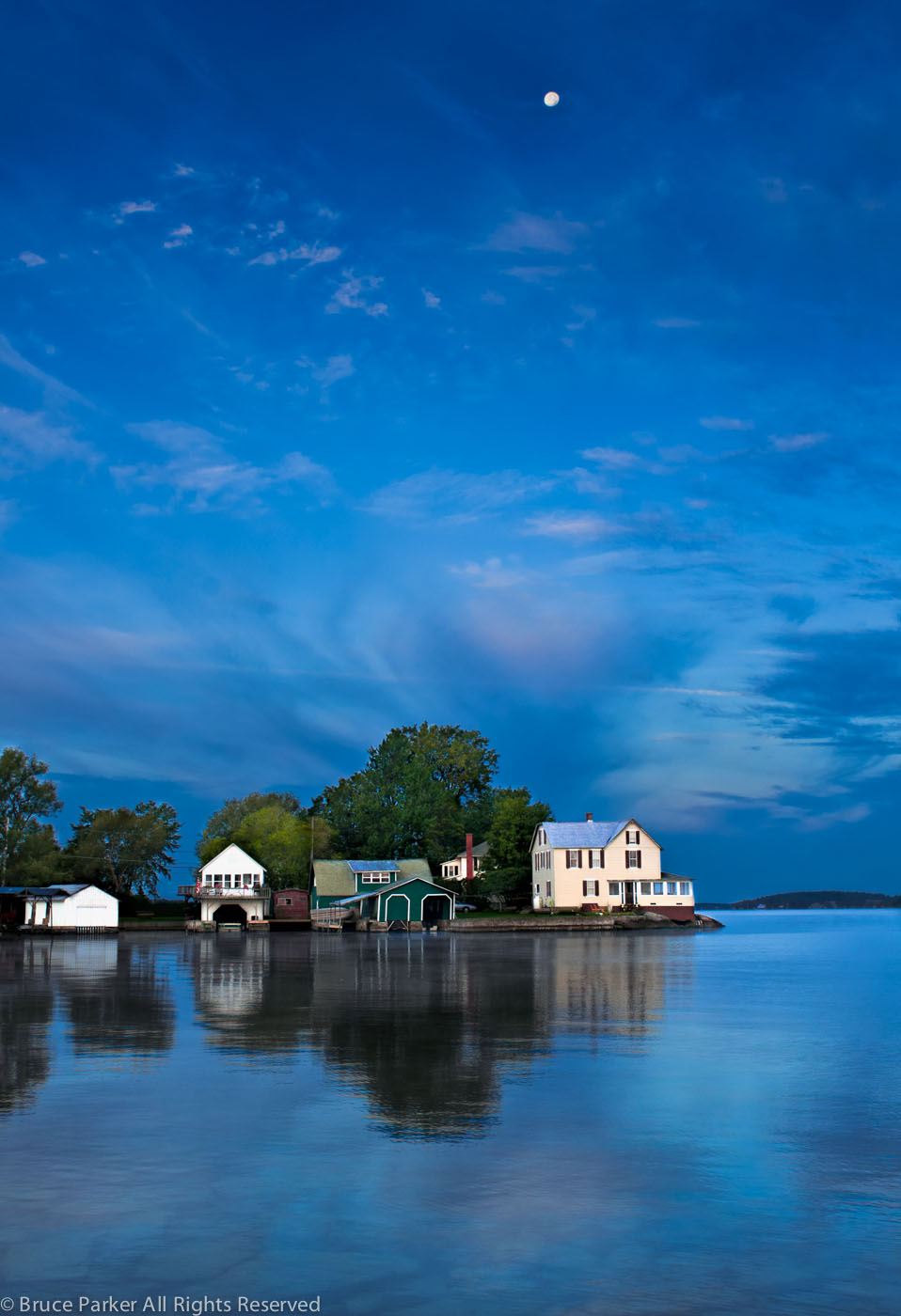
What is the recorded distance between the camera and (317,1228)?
10.8m

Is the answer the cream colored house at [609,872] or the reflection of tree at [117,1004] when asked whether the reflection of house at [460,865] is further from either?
the reflection of tree at [117,1004]

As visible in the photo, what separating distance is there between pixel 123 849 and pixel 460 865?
45925 mm

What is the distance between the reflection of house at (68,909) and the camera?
322 ft

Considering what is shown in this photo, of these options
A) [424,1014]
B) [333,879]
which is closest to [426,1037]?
[424,1014]

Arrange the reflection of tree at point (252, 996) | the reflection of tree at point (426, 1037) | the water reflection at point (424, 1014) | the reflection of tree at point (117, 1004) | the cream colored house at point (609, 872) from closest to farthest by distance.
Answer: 1. the reflection of tree at point (426, 1037)
2. the water reflection at point (424, 1014)
3. the reflection of tree at point (117, 1004)
4. the reflection of tree at point (252, 996)
5. the cream colored house at point (609, 872)

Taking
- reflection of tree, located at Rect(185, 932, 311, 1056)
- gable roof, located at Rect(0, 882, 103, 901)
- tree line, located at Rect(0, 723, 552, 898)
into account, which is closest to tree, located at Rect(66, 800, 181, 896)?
tree line, located at Rect(0, 723, 552, 898)

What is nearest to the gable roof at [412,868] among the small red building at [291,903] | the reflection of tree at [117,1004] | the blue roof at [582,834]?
the small red building at [291,903]

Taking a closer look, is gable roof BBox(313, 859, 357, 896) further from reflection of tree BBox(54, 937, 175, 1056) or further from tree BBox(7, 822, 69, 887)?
reflection of tree BBox(54, 937, 175, 1056)

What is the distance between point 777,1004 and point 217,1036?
17.7m

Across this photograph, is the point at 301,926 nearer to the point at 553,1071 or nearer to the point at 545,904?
the point at 545,904

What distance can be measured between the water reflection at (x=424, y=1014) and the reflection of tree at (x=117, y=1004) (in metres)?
1.39

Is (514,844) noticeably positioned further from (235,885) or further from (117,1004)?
(117,1004)

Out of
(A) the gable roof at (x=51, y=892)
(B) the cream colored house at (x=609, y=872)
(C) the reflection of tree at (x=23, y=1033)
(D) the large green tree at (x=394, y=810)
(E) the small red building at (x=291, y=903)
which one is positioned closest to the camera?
(C) the reflection of tree at (x=23, y=1033)

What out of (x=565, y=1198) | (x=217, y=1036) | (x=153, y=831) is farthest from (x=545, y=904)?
(x=565, y=1198)
